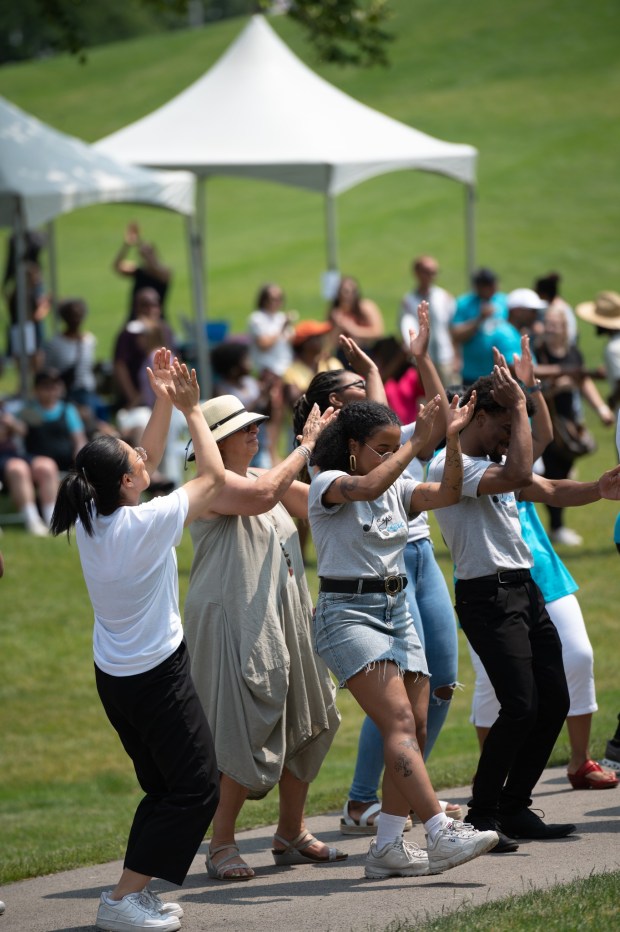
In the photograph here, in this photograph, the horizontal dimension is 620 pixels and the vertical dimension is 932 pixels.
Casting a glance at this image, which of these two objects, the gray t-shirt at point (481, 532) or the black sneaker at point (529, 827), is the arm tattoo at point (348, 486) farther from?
the black sneaker at point (529, 827)

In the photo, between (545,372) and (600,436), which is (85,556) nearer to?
(545,372)

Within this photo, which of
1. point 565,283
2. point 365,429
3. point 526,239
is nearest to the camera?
point 365,429

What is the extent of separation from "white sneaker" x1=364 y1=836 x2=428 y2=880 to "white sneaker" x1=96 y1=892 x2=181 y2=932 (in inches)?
32.3

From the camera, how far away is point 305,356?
41.1ft

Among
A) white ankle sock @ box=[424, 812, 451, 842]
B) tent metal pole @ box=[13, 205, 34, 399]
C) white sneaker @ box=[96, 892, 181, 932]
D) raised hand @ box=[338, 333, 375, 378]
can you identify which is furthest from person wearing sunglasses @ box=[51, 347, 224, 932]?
tent metal pole @ box=[13, 205, 34, 399]

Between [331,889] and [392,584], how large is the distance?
118cm

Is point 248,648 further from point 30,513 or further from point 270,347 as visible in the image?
point 270,347

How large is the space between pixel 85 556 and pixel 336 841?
6.62ft

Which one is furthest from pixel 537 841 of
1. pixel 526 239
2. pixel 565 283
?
pixel 526 239

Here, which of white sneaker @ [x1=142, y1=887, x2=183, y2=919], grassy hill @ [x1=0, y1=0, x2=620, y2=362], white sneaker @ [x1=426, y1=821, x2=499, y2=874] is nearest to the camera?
white sneaker @ [x1=142, y1=887, x2=183, y2=919]

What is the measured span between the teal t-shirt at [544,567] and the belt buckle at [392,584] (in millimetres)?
1051

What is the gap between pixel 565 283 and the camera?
3077 centimetres

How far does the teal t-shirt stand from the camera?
20.2 feet

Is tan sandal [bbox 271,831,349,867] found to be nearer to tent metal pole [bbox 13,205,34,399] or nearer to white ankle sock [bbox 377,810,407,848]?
white ankle sock [bbox 377,810,407,848]
